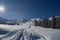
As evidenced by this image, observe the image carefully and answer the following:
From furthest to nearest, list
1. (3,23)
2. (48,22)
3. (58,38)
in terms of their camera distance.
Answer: (48,22)
(3,23)
(58,38)

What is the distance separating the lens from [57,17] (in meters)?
22.4

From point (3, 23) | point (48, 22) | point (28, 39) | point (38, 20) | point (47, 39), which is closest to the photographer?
point (28, 39)

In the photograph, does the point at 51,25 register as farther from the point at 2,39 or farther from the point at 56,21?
the point at 2,39

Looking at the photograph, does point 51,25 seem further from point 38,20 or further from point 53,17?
point 38,20

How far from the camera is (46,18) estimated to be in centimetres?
2291

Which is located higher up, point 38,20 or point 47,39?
point 38,20

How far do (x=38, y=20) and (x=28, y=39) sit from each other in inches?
665

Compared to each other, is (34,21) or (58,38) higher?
(34,21)

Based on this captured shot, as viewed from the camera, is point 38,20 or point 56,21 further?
point 38,20

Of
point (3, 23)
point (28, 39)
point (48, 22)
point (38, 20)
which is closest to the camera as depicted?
point (28, 39)

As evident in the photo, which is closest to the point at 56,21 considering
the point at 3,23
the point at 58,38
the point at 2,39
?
the point at 3,23

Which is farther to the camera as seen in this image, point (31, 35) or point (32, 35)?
point (32, 35)

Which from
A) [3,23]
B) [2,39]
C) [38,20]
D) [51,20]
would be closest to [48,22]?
[51,20]

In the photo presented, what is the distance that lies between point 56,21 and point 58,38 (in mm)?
12942
